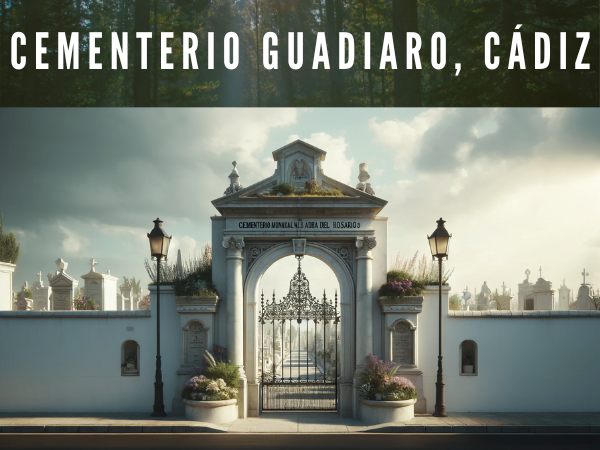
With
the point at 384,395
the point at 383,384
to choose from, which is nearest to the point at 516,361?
the point at 383,384

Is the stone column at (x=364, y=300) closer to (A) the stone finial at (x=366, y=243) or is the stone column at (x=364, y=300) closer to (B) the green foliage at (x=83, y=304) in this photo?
(A) the stone finial at (x=366, y=243)

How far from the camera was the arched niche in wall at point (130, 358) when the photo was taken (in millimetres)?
16125

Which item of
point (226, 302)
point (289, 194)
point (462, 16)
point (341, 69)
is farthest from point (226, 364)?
point (462, 16)

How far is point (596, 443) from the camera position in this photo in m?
12.5

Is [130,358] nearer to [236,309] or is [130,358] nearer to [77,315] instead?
[77,315]

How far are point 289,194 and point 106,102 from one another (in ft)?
23.1

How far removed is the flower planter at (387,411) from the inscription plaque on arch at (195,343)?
466cm

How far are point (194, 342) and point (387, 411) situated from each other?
5.47 m

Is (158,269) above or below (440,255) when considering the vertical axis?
below

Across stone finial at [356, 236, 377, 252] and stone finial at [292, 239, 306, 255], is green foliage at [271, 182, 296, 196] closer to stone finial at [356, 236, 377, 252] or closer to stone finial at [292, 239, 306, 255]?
stone finial at [292, 239, 306, 255]

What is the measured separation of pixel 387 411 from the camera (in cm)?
1435

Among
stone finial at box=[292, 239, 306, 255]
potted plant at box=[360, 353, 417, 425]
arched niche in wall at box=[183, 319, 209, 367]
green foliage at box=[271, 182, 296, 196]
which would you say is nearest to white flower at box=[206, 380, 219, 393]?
arched niche in wall at box=[183, 319, 209, 367]

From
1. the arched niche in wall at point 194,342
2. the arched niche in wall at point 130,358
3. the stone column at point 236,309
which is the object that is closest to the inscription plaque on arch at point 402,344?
the stone column at point 236,309

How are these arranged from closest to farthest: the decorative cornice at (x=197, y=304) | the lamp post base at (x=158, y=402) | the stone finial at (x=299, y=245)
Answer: the lamp post base at (x=158, y=402) < the decorative cornice at (x=197, y=304) < the stone finial at (x=299, y=245)
